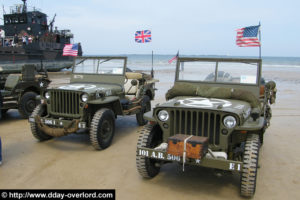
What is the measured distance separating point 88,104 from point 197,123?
2.74 m

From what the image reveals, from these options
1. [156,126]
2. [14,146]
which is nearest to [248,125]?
[156,126]

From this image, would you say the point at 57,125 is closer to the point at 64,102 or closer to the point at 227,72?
the point at 64,102

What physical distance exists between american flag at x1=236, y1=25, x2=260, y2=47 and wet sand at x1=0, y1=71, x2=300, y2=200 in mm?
3650

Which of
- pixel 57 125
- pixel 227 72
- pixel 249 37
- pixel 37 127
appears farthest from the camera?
pixel 249 37

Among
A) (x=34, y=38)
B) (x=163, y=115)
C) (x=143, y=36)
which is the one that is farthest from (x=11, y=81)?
(x=34, y=38)

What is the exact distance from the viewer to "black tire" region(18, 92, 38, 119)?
334 inches

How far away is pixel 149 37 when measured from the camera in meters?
15.1

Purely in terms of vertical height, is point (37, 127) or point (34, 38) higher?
point (34, 38)

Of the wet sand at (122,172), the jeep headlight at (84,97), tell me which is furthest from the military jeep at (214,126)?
the jeep headlight at (84,97)

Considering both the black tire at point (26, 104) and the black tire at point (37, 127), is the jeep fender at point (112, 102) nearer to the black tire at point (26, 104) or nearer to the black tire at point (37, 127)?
the black tire at point (37, 127)

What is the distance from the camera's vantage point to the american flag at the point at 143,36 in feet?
49.6

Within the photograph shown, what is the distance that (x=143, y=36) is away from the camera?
1528 cm

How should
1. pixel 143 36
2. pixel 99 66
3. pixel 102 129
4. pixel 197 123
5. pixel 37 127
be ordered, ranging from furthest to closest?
pixel 143 36
pixel 99 66
pixel 37 127
pixel 102 129
pixel 197 123

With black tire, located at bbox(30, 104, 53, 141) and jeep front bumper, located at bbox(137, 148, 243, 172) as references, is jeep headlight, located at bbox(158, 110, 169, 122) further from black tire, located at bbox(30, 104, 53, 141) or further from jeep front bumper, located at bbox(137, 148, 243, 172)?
black tire, located at bbox(30, 104, 53, 141)
